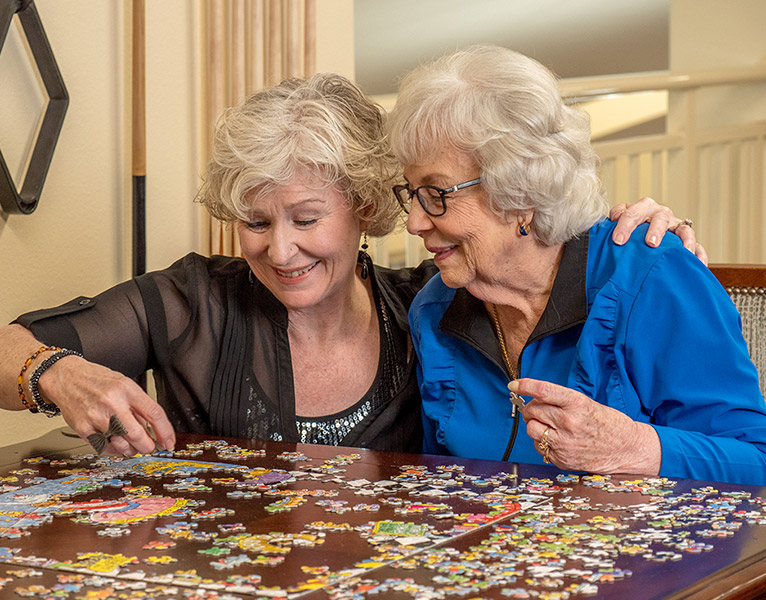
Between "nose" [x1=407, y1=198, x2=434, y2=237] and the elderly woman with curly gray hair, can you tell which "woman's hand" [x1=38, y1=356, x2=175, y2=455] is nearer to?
the elderly woman with curly gray hair

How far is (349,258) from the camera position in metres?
2.43

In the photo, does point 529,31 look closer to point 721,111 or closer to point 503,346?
point 721,111

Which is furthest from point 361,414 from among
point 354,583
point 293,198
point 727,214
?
point 727,214

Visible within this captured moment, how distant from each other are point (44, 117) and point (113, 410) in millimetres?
1310

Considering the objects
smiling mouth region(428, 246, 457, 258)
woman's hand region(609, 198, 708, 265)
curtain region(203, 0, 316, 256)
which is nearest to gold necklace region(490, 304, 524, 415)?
smiling mouth region(428, 246, 457, 258)

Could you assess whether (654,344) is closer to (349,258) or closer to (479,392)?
(479,392)

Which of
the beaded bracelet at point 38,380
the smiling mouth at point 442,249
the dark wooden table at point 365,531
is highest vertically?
the smiling mouth at point 442,249

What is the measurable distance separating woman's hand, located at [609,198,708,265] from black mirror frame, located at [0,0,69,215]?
1.60 metres

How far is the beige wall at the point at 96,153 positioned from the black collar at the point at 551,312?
1.27 metres

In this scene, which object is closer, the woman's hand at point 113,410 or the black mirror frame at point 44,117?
the woman's hand at point 113,410

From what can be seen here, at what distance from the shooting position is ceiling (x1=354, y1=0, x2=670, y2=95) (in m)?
10.2

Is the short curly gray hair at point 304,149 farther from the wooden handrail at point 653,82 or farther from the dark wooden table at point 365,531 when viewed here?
the wooden handrail at point 653,82

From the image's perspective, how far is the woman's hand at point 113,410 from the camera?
5.82ft

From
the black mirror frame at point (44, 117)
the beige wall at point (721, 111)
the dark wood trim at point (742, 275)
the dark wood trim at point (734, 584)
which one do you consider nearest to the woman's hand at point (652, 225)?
the dark wood trim at point (742, 275)
